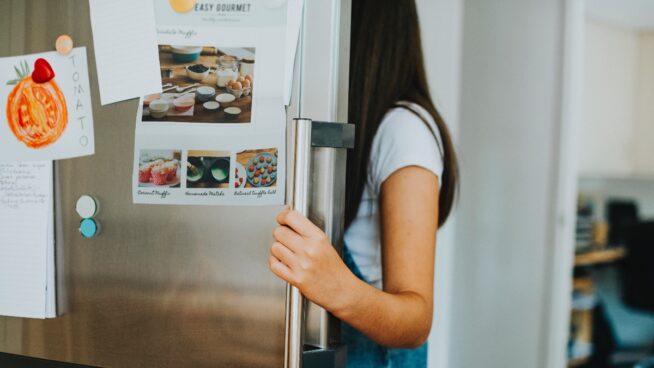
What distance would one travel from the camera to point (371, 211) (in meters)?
1.02

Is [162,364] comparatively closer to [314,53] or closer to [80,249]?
[80,249]

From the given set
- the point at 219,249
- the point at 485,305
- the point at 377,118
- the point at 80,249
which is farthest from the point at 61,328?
the point at 485,305

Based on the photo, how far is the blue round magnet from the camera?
32.2 inches

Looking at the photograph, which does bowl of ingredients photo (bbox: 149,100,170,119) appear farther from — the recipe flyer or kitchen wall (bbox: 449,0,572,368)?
kitchen wall (bbox: 449,0,572,368)

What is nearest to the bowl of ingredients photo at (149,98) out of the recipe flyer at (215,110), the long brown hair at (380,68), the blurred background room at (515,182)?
the recipe flyer at (215,110)

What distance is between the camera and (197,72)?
30.4 inches

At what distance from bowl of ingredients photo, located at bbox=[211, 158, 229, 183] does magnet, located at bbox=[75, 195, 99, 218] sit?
7.0 inches

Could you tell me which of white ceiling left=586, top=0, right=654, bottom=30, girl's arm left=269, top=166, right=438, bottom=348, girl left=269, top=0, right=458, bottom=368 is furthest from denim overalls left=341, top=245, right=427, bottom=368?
white ceiling left=586, top=0, right=654, bottom=30

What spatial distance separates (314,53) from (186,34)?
170 mm

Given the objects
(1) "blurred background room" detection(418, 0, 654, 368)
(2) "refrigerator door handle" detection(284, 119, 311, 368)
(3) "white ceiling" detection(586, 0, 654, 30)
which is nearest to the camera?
(2) "refrigerator door handle" detection(284, 119, 311, 368)

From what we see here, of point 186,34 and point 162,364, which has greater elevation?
point 186,34

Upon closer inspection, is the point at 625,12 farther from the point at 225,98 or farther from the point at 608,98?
the point at 225,98

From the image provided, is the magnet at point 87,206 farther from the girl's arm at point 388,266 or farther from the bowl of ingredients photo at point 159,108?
the girl's arm at point 388,266

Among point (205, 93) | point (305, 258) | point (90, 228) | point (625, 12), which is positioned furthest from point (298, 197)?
point (625, 12)
